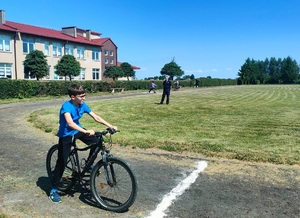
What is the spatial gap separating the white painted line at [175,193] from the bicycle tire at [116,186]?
15.4 inches

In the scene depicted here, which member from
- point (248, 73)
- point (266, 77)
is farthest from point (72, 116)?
point (266, 77)

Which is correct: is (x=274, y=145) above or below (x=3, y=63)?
below

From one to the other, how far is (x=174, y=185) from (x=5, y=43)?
137 ft

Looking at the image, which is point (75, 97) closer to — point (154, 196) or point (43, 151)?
point (154, 196)

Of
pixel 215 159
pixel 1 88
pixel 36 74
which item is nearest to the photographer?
pixel 215 159

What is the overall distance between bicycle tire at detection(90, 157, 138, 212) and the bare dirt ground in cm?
13

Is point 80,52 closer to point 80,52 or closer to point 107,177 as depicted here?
point 80,52

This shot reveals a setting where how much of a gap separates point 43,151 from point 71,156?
3.28 meters

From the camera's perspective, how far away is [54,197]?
460cm

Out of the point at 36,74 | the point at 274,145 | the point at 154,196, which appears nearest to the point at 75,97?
the point at 154,196

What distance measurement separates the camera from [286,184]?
5.29 metres

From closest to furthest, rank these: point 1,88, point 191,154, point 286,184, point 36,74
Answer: point 286,184
point 191,154
point 1,88
point 36,74

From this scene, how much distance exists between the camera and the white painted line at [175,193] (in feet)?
13.7

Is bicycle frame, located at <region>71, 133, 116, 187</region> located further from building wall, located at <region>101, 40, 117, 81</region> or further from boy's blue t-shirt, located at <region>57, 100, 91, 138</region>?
building wall, located at <region>101, 40, 117, 81</region>
